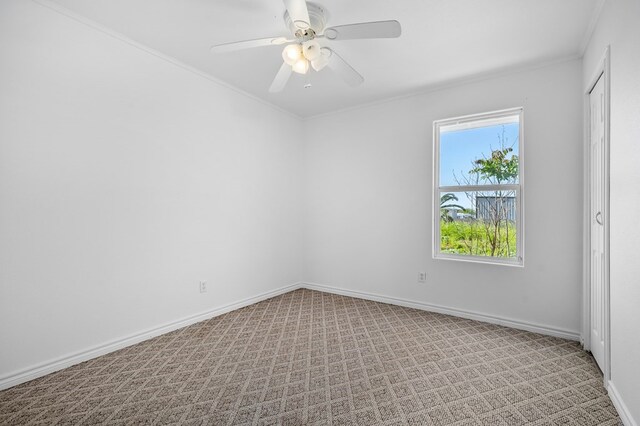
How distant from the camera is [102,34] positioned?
8.11ft

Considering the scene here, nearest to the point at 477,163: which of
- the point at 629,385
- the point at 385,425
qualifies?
the point at 629,385

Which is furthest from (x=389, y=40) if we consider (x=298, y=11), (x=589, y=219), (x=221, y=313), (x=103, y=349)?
(x=103, y=349)

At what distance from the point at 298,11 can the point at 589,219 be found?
2.85 metres

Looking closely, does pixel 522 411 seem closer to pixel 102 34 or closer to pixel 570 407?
pixel 570 407

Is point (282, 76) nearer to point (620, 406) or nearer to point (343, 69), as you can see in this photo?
point (343, 69)

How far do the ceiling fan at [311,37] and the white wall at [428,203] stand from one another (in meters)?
1.64

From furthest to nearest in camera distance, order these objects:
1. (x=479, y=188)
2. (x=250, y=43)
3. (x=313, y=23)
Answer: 1. (x=479, y=188)
2. (x=313, y=23)
3. (x=250, y=43)

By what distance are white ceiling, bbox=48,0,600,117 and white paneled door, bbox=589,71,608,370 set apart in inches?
24.7

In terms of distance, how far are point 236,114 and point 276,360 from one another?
109 inches

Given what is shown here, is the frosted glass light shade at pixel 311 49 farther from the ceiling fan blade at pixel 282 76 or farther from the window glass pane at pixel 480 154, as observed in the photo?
the window glass pane at pixel 480 154

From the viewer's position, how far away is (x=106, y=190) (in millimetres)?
2520

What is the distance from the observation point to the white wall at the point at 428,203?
2852mm

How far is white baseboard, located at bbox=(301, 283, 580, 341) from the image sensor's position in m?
2.87

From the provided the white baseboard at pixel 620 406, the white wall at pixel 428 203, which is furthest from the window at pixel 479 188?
the white baseboard at pixel 620 406
